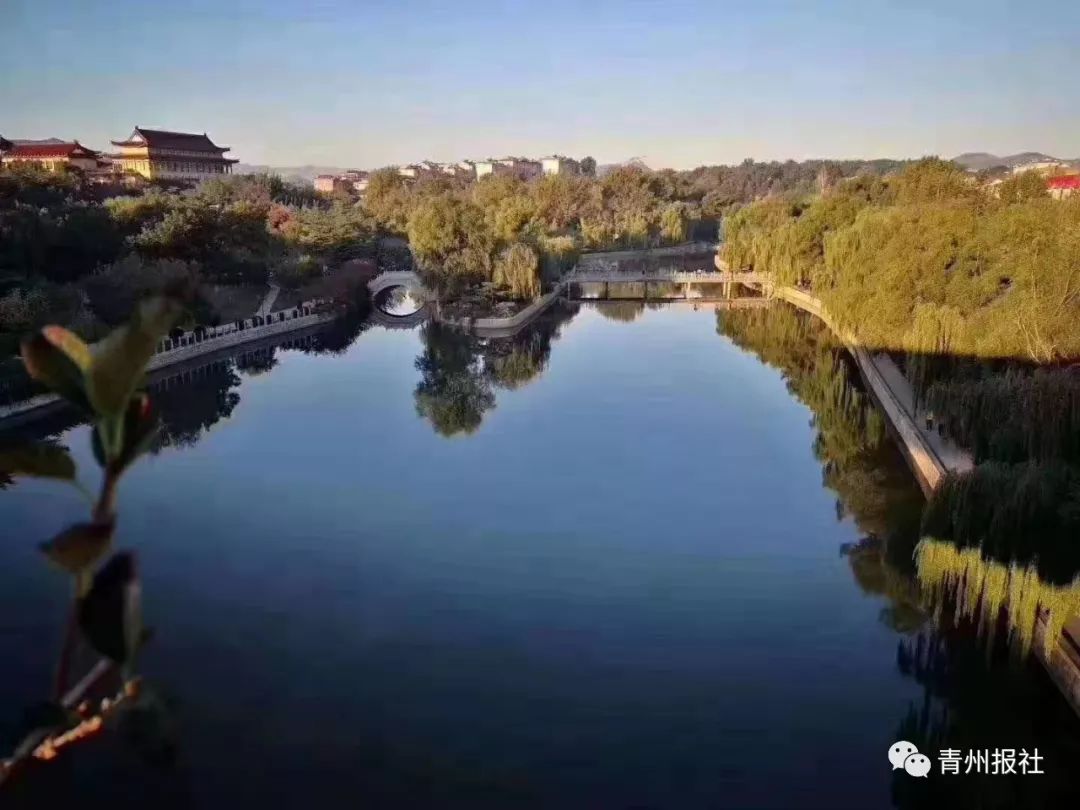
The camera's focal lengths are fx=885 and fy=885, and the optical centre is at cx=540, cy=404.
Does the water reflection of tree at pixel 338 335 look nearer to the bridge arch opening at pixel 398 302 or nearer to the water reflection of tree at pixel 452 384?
the bridge arch opening at pixel 398 302

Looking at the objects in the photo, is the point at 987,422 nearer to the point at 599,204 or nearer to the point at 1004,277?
the point at 1004,277

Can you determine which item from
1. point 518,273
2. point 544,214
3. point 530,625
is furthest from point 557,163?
point 530,625

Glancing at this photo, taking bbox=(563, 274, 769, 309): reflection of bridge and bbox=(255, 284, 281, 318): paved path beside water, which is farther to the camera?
bbox=(563, 274, 769, 309): reflection of bridge

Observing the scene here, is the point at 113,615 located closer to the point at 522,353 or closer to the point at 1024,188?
the point at 522,353

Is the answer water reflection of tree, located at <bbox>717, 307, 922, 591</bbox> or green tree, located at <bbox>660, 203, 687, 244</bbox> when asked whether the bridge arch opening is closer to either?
water reflection of tree, located at <bbox>717, 307, 922, 591</bbox>

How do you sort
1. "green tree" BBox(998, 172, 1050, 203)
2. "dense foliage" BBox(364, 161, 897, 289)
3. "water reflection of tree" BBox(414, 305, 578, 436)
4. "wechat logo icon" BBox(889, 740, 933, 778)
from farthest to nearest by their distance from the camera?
"dense foliage" BBox(364, 161, 897, 289) → "green tree" BBox(998, 172, 1050, 203) → "water reflection of tree" BBox(414, 305, 578, 436) → "wechat logo icon" BBox(889, 740, 933, 778)

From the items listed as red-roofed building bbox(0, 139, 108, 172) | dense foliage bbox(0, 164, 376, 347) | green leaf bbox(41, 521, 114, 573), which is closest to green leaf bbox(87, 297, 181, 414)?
green leaf bbox(41, 521, 114, 573)

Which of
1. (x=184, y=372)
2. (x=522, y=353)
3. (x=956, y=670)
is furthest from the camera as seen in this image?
(x=522, y=353)

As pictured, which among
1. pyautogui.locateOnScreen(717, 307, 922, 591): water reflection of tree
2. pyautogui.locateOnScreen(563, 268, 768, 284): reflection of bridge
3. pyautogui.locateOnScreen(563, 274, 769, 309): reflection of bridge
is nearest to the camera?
pyautogui.locateOnScreen(717, 307, 922, 591): water reflection of tree
